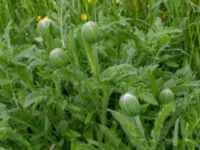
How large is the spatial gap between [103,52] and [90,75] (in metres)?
0.10

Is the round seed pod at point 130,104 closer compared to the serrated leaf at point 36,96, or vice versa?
the round seed pod at point 130,104

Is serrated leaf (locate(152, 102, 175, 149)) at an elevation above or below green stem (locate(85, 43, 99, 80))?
below

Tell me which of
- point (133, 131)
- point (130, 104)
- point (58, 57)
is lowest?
point (133, 131)

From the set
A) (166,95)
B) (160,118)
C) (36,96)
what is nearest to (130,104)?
(160,118)

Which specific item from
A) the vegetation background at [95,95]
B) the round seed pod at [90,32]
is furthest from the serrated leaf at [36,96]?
the round seed pod at [90,32]

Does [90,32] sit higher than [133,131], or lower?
higher

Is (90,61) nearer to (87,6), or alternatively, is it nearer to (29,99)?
(29,99)

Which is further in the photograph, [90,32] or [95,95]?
[95,95]

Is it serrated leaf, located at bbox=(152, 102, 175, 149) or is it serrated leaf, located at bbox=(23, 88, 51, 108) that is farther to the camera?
serrated leaf, located at bbox=(23, 88, 51, 108)

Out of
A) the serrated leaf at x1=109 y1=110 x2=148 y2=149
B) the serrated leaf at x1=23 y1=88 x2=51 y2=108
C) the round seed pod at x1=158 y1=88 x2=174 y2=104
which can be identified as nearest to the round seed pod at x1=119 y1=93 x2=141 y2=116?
the serrated leaf at x1=109 y1=110 x2=148 y2=149

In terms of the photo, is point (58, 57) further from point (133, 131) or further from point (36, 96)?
point (133, 131)

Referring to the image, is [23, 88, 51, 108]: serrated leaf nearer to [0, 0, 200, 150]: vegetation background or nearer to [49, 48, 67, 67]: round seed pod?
[0, 0, 200, 150]: vegetation background

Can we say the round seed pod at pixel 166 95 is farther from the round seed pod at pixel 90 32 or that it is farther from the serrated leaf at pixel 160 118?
the round seed pod at pixel 90 32

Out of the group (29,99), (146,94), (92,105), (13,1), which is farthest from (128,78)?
(13,1)
